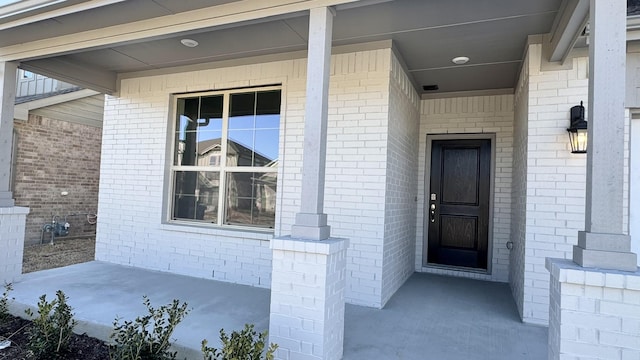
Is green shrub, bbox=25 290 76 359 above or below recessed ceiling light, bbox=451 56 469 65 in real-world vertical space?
below

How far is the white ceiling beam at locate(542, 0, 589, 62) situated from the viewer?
8.56 ft

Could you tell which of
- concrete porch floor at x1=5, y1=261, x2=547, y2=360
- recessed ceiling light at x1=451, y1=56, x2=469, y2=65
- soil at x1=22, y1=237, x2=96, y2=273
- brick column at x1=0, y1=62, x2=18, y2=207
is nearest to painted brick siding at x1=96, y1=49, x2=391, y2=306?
concrete porch floor at x1=5, y1=261, x2=547, y2=360

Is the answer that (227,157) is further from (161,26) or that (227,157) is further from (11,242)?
(11,242)

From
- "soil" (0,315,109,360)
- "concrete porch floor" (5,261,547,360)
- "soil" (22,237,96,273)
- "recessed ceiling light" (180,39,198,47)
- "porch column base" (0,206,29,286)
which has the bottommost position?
"soil" (0,315,109,360)

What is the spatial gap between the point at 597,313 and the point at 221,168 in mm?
4131

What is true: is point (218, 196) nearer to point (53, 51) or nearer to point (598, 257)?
point (53, 51)

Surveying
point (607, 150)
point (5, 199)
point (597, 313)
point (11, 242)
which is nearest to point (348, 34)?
point (607, 150)

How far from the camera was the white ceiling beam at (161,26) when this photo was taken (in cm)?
281

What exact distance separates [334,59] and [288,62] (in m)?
0.63

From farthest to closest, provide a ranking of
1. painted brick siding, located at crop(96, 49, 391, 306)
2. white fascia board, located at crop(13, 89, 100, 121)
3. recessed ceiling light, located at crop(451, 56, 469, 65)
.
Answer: white fascia board, located at crop(13, 89, 100, 121) → recessed ceiling light, located at crop(451, 56, 469, 65) → painted brick siding, located at crop(96, 49, 391, 306)

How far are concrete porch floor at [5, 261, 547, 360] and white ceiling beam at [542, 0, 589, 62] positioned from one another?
2491 mm

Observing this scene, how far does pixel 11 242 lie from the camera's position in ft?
13.9

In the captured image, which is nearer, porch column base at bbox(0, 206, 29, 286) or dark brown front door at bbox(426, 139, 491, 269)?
porch column base at bbox(0, 206, 29, 286)

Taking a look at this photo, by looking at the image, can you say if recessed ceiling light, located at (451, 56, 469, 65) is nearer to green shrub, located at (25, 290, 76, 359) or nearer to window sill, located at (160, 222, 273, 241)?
window sill, located at (160, 222, 273, 241)
